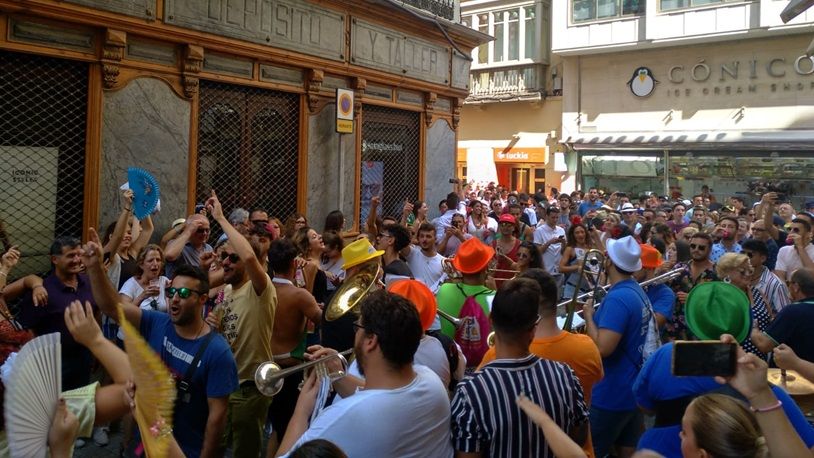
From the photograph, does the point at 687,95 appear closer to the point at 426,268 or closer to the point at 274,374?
the point at 426,268

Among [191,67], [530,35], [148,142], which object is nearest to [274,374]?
[148,142]

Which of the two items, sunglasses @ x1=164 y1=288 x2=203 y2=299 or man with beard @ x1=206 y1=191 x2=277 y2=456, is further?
man with beard @ x1=206 y1=191 x2=277 y2=456

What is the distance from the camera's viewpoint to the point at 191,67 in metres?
8.66

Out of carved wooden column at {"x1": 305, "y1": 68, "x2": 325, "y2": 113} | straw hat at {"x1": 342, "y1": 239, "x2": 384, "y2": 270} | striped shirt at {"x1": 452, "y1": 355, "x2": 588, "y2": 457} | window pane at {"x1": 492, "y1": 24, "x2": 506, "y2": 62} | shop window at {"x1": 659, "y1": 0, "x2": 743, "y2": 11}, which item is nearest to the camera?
striped shirt at {"x1": 452, "y1": 355, "x2": 588, "y2": 457}

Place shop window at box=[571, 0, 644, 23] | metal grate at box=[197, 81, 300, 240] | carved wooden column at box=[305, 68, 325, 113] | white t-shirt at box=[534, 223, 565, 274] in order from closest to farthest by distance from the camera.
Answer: metal grate at box=[197, 81, 300, 240]
white t-shirt at box=[534, 223, 565, 274]
carved wooden column at box=[305, 68, 325, 113]
shop window at box=[571, 0, 644, 23]

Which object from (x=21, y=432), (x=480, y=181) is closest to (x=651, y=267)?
(x=21, y=432)

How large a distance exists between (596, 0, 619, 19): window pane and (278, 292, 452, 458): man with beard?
27149 mm

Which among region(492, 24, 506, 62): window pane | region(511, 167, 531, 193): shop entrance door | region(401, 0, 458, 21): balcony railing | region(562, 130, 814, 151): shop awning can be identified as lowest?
region(511, 167, 531, 193): shop entrance door

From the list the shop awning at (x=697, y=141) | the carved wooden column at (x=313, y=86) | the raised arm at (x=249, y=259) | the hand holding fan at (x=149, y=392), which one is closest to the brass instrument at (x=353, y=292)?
the raised arm at (x=249, y=259)

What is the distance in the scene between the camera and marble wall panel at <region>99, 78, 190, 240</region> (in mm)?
7914

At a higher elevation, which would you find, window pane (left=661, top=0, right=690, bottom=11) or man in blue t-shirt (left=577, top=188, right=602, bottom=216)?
window pane (left=661, top=0, right=690, bottom=11)

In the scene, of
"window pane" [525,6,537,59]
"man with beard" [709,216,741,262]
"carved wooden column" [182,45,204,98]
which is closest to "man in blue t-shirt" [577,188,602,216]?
"man with beard" [709,216,741,262]

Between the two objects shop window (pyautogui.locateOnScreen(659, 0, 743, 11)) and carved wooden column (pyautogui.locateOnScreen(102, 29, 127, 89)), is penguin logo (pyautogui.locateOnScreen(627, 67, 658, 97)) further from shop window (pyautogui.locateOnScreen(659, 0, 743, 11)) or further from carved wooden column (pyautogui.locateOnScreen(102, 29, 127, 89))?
carved wooden column (pyautogui.locateOnScreen(102, 29, 127, 89))

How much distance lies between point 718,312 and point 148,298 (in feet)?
14.4
